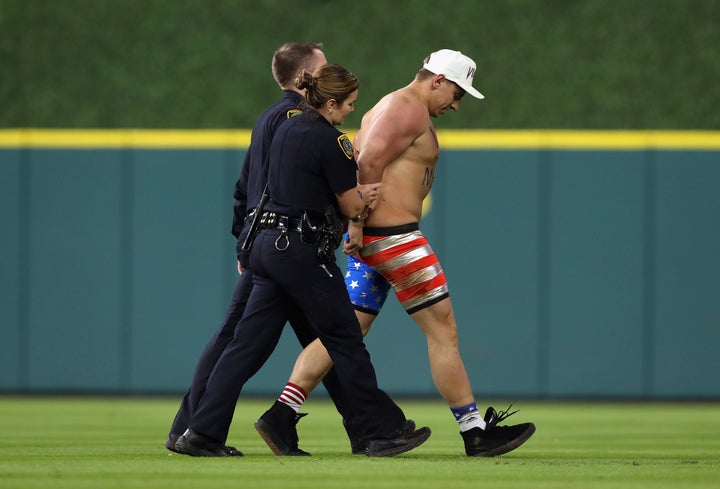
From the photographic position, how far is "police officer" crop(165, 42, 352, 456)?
6848 millimetres

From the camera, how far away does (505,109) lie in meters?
15.1

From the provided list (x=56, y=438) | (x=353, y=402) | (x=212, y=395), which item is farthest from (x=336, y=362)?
(x=56, y=438)

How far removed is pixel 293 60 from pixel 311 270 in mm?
1215

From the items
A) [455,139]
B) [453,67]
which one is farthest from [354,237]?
[455,139]

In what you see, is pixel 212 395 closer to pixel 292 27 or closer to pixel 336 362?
pixel 336 362

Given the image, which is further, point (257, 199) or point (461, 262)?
point (461, 262)

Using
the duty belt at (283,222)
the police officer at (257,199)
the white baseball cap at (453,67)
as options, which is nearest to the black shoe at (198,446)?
the police officer at (257,199)

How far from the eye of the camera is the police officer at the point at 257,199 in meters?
6.85

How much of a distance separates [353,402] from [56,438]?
8.58ft

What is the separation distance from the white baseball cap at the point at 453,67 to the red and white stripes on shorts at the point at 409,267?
86 centimetres

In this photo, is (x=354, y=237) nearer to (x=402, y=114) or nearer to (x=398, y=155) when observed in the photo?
(x=398, y=155)

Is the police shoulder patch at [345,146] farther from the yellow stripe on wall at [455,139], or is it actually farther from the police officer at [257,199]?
the yellow stripe on wall at [455,139]

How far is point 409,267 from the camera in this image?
6.84 m

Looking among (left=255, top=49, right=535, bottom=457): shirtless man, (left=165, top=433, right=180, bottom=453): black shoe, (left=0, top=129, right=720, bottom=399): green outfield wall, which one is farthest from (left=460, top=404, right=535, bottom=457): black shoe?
(left=0, top=129, right=720, bottom=399): green outfield wall
